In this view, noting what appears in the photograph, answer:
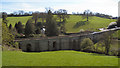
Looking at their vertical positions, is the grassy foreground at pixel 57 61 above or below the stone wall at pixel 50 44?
above

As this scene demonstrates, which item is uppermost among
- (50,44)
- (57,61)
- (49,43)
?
(57,61)

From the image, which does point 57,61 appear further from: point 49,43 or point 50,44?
point 50,44

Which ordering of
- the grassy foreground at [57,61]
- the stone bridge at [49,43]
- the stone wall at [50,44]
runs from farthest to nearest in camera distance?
1. the stone wall at [50,44]
2. the stone bridge at [49,43]
3. the grassy foreground at [57,61]

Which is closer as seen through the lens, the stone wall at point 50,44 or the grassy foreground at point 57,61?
the grassy foreground at point 57,61

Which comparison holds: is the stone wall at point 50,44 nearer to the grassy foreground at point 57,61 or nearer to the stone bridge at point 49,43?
the stone bridge at point 49,43

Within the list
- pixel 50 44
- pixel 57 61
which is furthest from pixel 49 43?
pixel 57 61

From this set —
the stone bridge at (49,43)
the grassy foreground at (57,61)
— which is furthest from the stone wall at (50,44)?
the grassy foreground at (57,61)

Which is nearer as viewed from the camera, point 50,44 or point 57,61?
point 57,61

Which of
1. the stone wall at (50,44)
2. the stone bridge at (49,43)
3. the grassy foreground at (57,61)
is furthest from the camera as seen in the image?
the stone wall at (50,44)

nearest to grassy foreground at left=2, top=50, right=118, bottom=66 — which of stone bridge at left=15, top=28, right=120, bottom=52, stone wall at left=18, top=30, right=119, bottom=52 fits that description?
stone bridge at left=15, top=28, right=120, bottom=52

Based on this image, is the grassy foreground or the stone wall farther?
the stone wall

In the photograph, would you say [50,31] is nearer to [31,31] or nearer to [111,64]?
[31,31]

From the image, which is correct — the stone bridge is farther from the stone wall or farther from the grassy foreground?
the grassy foreground

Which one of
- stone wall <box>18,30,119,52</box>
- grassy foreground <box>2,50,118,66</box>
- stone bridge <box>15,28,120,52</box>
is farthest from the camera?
stone wall <box>18,30,119,52</box>
